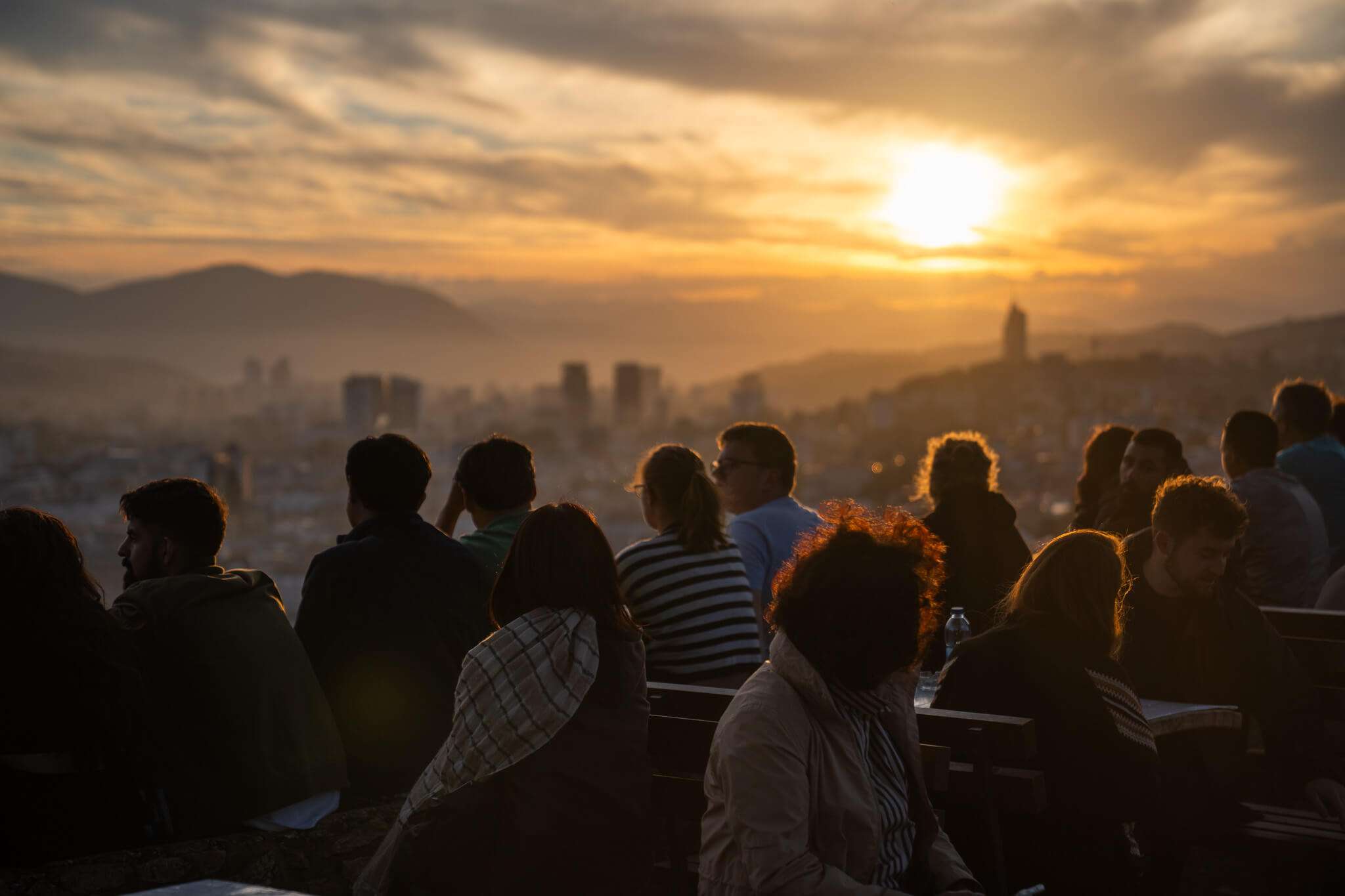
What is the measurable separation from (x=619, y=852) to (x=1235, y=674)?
6.69 feet

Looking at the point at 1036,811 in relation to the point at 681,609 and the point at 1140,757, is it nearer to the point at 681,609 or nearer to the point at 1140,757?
the point at 1140,757

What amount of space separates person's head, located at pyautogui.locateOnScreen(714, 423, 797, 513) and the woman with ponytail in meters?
0.84

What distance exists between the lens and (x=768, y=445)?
16.1 ft

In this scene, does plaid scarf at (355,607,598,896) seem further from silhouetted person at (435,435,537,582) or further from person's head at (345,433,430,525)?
silhouetted person at (435,435,537,582)

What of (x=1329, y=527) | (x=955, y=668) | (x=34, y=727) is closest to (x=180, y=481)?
(x=34, y=727)

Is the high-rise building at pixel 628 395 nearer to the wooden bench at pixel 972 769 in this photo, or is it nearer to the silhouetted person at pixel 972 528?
the silhouetted person at pixel 972 528

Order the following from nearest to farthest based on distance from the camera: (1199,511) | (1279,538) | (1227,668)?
(1199,511)
(1227,668)
(1279,538)

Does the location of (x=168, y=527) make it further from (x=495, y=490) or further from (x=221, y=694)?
(x=495, y=490)

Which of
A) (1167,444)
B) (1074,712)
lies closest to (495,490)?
(1074,712)

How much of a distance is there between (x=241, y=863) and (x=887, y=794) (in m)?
1.99

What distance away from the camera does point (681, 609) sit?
3906 millimetres

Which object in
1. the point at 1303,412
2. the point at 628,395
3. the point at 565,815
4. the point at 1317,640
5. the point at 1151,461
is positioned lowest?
the point at 628,395

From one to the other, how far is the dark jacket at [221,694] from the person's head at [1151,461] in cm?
353

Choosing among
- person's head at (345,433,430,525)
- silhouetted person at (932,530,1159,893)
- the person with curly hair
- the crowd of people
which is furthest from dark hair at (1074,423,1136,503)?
the person with curly hair
